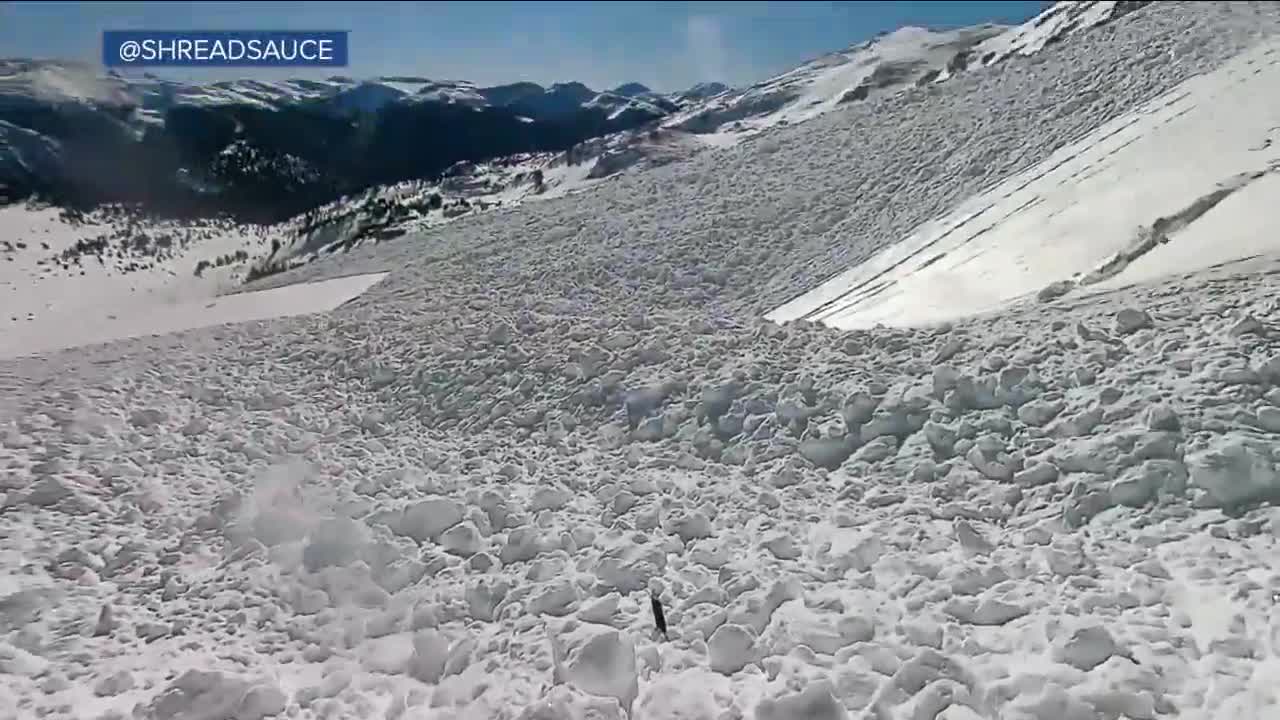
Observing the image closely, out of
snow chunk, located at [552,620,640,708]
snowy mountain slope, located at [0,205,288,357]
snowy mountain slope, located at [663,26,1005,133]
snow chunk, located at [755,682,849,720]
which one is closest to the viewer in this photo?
snow chunk, located at [755,682,849,720]

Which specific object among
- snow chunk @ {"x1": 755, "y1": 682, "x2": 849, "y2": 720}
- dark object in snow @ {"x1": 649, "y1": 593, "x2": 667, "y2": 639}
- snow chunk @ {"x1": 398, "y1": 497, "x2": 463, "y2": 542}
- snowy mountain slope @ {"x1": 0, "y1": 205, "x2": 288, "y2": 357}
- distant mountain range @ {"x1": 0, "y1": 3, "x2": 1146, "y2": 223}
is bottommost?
snow chunk @ {"x1": 755, "y1": 682, "x2": 849, "y2": 720}

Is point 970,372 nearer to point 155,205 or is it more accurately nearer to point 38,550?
point 38,550

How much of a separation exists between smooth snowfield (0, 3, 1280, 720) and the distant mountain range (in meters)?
44.6

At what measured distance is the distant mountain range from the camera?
93.0 m

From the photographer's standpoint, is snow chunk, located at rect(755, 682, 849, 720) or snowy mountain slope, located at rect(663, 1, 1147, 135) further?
snowy mountain slope, located at rect(663, 1, 1147, 135)

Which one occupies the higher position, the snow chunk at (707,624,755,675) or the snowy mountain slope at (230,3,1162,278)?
the snowy mountain slope at (230,3,1162,278)

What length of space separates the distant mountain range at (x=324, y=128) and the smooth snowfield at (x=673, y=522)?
44643 millimetres

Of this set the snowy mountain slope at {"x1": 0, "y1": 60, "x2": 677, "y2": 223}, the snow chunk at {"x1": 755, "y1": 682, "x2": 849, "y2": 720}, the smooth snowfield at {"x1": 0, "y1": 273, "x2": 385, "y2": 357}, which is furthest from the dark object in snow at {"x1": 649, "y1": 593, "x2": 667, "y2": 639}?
the snowy mountain slope at {"x1": 0, "y1": 60, "x2": 677, "y2": 223}

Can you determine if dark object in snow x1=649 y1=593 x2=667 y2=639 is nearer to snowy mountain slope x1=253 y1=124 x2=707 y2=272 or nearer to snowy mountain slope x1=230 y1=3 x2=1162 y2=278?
snowy mountain slope x1=253 y1=124 x2=707 y2=272

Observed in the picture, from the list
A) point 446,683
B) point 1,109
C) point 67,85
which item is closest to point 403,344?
point 446,683

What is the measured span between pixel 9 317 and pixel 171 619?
17255 millimetres

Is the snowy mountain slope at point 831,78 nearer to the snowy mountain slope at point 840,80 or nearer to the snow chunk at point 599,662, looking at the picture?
the snowy mountain slope at point 840,80

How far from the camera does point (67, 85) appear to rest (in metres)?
114

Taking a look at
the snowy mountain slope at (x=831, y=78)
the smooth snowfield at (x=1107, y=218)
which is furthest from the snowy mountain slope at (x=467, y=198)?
the snowy mountain slope at (x=831, y=78)
